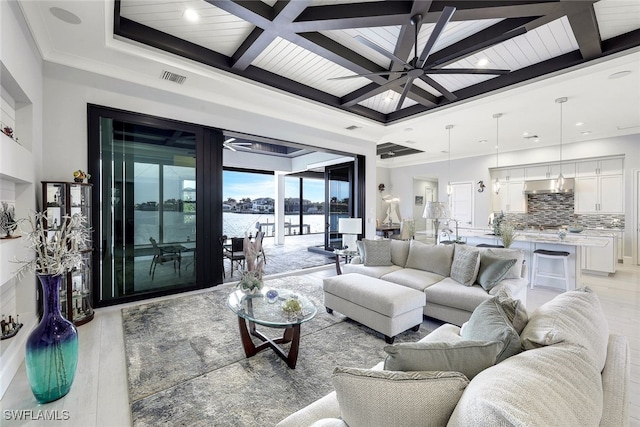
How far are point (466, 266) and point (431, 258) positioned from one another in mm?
521

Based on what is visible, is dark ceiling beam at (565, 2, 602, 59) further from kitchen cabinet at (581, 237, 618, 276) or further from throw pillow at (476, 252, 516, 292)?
kitchen cabinet at (581, 237, 618, 276)

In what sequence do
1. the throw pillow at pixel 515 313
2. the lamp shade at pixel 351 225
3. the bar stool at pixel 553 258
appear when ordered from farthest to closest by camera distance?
1. the lamp shade at pixel 351 225
2. the bar stool at pixel 553 258
3. the throw pillow at pixel 515 313

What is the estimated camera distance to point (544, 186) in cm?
→ 721

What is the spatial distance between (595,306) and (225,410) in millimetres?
2339

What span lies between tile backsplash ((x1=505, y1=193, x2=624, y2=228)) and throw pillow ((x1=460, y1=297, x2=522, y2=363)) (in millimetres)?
7807

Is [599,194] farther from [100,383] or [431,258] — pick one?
[100,383]

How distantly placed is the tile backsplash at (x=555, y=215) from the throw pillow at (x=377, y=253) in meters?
5.92

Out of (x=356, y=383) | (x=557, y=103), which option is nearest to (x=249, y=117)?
(x=356, y=383)

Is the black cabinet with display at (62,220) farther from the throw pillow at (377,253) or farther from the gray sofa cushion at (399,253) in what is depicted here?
the gray sofa cushion at (399,253)

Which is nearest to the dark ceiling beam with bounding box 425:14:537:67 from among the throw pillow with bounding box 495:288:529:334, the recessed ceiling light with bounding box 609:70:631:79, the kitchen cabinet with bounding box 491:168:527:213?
the recessed ceiling light with bounding box 609:70:631:79

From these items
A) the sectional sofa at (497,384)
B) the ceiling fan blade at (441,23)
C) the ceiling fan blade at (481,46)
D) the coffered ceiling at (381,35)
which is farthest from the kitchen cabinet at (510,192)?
the sectional sofa at (497,384)

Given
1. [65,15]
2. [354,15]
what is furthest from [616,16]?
[65,15]

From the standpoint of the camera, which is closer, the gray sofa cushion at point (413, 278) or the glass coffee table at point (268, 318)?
the glass coffee table at point (268, 318)

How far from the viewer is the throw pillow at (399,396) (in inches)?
33.9
